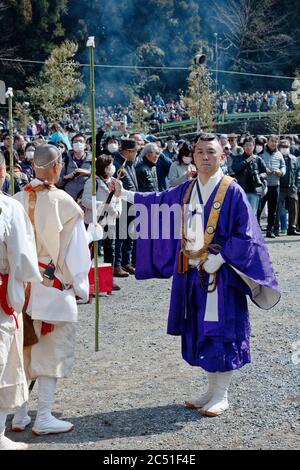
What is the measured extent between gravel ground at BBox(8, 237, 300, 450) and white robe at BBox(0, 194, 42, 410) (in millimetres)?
457

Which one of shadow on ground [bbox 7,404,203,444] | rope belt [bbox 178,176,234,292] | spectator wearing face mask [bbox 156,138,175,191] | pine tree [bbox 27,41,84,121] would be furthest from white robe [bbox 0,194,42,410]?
pine tree [bbox 27,41,84,121]

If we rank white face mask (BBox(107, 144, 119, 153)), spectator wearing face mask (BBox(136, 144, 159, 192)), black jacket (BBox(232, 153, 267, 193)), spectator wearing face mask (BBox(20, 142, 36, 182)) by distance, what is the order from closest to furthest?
spectator wearing face mask (BBox(136, 144, 159, 192)) → white face mask (BBox(107, 144, 119, 153)) → spectator wearing face mask (BBox(20, 142, 36, 182)) → black jacket (BBox(232, 153, 267, 193))

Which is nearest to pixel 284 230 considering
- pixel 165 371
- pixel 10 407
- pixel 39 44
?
pixel 165 371

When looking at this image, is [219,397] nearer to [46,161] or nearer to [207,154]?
[207,154]

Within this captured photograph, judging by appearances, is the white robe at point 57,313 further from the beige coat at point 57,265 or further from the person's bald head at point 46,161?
the person's bald head at point 46,161

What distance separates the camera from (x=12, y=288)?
4074 mm

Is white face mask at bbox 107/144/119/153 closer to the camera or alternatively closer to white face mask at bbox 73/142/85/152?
white face mask at bbox 73/142/85/152

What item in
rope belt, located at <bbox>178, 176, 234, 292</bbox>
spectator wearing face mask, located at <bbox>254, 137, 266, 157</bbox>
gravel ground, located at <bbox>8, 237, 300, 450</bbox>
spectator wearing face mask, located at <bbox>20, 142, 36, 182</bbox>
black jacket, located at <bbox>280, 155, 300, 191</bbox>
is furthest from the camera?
spectator wearing face mask, located at <bbox>254, 137, 266, 157</bbox>

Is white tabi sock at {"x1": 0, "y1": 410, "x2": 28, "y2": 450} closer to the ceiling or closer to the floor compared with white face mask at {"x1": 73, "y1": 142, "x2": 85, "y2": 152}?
closer to the floor

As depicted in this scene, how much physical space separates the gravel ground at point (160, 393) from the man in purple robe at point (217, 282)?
27 cm

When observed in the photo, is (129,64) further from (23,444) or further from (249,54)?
(23,444)

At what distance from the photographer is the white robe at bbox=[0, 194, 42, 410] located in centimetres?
406

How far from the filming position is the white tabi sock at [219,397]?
485cm

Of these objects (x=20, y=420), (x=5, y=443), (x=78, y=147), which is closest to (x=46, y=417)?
(x=20, y=420)
